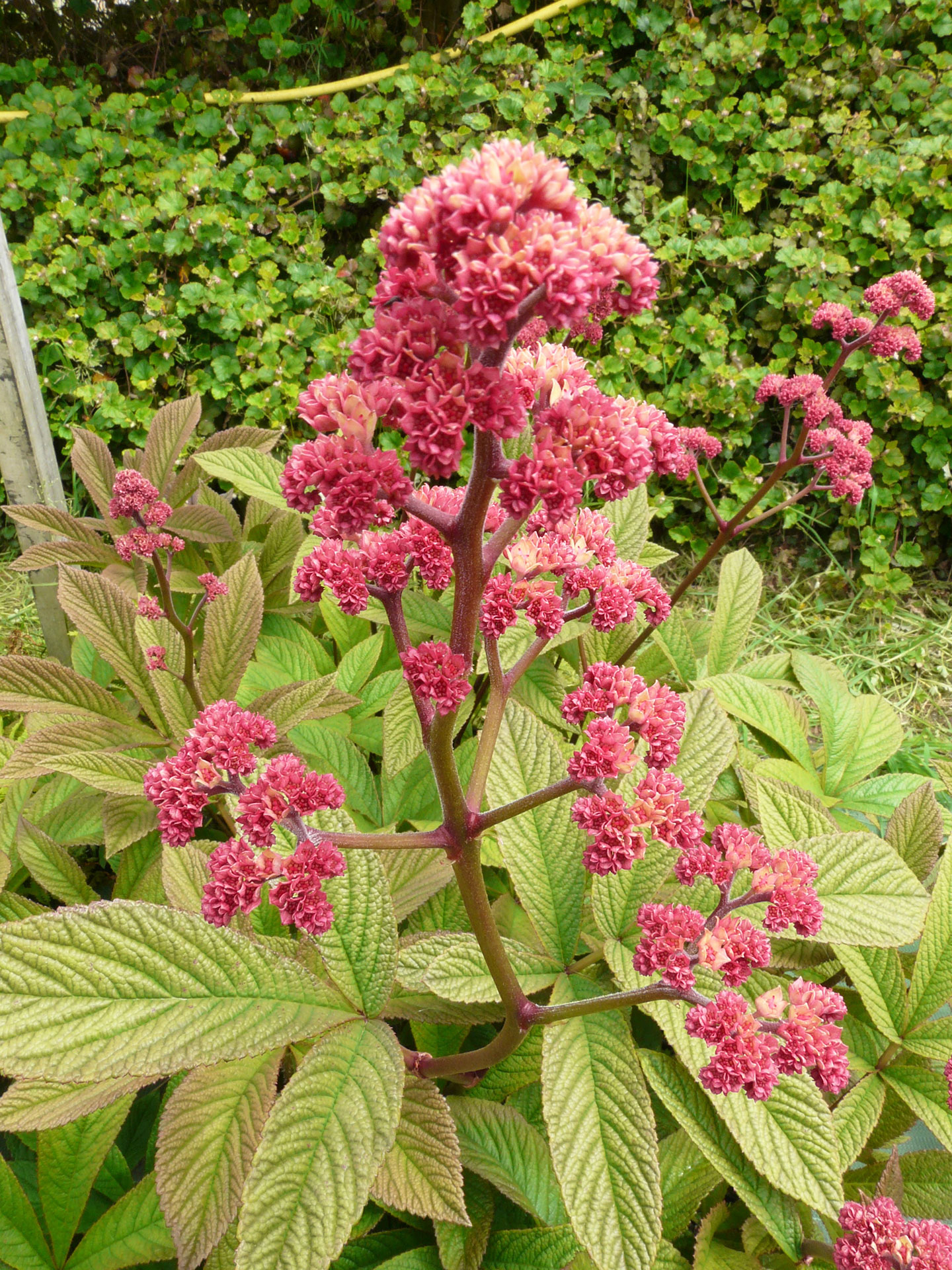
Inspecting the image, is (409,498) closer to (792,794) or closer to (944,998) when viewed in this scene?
(792,794)

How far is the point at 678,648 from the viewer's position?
6.27ft

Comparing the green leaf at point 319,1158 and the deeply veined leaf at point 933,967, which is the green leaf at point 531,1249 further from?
the deeply veined leaf at point 933,967

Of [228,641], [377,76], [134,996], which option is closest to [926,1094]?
[134,996]

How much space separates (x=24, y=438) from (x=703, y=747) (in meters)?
1.96

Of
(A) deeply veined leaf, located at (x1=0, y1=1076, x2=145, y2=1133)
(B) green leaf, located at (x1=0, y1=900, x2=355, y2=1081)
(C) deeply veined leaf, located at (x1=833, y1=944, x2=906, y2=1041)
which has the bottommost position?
(C) deeply veined leaf, located at (x1=833, y1=944, x2=906, y2=1041)

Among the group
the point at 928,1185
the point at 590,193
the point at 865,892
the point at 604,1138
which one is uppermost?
the point at 590,193

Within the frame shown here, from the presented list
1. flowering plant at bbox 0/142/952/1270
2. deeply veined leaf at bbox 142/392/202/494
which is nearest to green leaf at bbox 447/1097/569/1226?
flowering plant at bbox 0/142/952/1270

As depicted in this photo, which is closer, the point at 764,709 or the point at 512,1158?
the point at 512,1158

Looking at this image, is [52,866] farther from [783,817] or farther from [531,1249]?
[783,817]

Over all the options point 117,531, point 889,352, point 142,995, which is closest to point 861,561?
point 889,352

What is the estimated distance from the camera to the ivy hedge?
3.57 metres

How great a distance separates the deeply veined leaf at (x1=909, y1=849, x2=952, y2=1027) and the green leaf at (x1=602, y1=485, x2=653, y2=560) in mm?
876

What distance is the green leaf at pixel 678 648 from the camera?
190 cm

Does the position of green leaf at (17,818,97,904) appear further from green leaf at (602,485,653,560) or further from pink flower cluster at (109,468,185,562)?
green leaf at (602,485,653,560)
